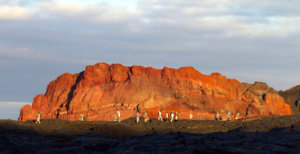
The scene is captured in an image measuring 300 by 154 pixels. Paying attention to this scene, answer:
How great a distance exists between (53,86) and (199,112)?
130 feet

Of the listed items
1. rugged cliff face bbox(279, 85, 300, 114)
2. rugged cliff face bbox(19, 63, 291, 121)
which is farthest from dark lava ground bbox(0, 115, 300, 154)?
rugged cliff face bbox(279, 85, 300, 114)

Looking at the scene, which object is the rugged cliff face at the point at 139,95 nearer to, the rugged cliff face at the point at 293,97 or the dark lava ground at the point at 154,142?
the rugged cliff face at the point at 293,97

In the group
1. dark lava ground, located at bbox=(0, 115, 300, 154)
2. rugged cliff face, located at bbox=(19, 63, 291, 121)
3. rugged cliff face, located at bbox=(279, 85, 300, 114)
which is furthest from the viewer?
rugged cliff face, located at bbox=(279, 85, 300, 114)

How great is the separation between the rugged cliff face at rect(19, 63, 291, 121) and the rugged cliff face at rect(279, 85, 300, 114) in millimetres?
11577

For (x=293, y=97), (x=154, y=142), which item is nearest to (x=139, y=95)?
(x=293, y=97)

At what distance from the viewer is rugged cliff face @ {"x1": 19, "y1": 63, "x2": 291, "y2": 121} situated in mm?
88938

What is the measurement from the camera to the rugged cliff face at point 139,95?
292ft

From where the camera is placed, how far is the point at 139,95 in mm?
90875

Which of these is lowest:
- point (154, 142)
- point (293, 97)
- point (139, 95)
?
point (154, 142)

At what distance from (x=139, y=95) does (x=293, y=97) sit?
55569 mm

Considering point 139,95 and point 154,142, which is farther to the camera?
point 139,95

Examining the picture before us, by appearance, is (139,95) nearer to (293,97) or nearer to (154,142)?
(293,97)

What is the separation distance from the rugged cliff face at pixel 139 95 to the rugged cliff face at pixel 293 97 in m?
11.6

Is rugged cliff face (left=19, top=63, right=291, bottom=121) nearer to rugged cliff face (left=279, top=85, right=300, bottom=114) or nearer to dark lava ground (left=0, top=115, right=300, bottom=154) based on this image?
rugged cliff face (left=279, top=85, right=300, bottom=114)
